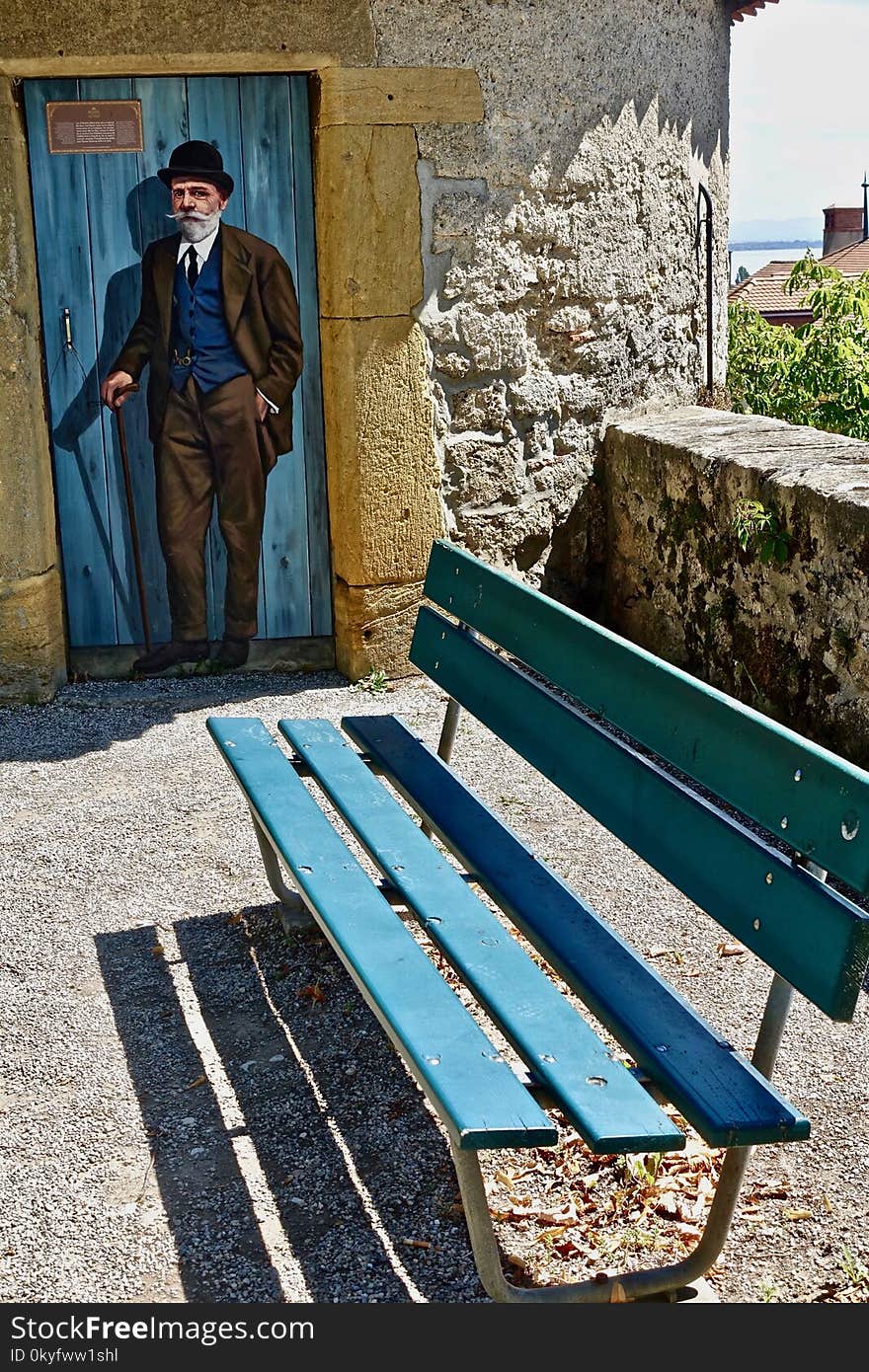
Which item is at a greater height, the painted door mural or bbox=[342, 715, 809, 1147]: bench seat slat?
the painted door mural

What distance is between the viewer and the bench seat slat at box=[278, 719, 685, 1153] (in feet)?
6.61

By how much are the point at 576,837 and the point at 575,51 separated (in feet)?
9.73

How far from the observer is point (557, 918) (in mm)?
2666

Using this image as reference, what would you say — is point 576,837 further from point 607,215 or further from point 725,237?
point 725,237

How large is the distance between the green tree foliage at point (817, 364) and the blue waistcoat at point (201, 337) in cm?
311

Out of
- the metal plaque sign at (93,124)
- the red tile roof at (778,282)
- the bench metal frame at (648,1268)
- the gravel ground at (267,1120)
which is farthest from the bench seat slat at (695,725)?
the red tile roof at (778,282)

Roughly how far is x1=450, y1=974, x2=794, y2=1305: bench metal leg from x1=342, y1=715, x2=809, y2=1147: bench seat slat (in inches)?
3.6

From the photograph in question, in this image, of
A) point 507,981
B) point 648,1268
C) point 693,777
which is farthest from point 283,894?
point 648,1268

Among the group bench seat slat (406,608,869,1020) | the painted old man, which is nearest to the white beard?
the painted old man

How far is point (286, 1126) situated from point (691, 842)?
0.95m

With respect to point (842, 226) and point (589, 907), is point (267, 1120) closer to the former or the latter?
point (589, 907)

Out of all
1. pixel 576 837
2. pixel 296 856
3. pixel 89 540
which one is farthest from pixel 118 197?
pixel 296 856

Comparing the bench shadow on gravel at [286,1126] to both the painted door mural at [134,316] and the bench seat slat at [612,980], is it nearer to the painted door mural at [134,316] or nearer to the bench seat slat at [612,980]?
the bench seat slat at [612,980]

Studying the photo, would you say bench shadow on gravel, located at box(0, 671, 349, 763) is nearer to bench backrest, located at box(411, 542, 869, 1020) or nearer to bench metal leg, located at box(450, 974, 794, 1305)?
bench backrest, located at box(411, 542, 869, 1020)
